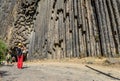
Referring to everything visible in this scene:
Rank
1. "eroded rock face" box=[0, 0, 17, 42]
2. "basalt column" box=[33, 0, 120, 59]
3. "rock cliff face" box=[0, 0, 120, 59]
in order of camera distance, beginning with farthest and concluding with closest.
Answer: "eroded rock face" box=[0, 0, 17, 42], "rock cliff face" box=[0, 0, 120, 59], "basalt column" box=[33, 0, 120, 59]

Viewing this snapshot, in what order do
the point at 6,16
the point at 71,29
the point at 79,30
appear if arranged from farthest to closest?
the point at 6,16, the point at 71,29, the point at 79,30

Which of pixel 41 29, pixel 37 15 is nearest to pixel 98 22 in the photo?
pixel 41 29

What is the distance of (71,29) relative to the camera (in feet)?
71.6

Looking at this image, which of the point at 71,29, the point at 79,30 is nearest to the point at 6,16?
the point at 71,29

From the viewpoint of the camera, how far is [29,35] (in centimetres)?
3133

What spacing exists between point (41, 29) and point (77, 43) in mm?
7759

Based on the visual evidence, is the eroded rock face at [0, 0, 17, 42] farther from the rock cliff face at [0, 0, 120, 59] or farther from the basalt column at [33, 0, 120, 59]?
the basalt column at [33, 0, 120, 59]

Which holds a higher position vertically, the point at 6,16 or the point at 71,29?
the point at 6,16

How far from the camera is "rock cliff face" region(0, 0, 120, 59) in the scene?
736 inches

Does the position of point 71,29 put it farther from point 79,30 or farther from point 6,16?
point 6,16

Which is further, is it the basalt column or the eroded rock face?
the eroded rock face

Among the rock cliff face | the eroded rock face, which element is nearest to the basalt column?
the rock cliff face

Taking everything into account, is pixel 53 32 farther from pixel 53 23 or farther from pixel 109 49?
pixel 109 49

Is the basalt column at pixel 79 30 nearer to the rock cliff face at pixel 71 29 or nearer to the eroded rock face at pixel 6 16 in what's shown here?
the rock cliff face at pixel 71 29
